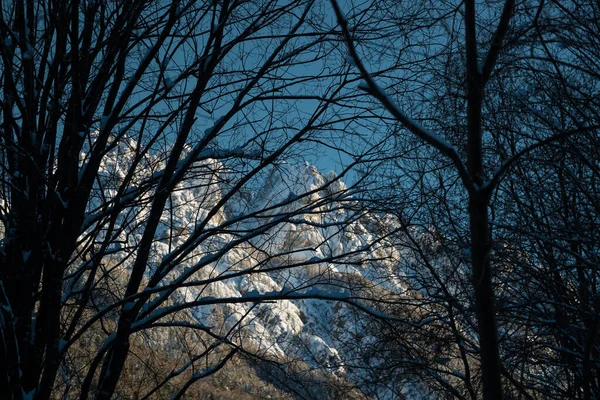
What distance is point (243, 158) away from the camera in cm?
396

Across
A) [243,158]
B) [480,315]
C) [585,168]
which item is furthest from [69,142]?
[585,168]

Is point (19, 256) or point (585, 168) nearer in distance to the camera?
point (19, 256)

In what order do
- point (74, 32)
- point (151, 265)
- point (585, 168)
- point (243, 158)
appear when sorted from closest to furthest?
point (74, 32)
point (243, 158)
point (151, 265)
point (585, 168)

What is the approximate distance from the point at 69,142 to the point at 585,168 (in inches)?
160

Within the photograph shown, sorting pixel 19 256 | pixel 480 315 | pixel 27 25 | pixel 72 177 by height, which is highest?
pixel 27 25

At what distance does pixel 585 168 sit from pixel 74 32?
4.09 meters

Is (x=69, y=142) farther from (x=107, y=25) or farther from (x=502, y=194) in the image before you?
(x=502, y=194)

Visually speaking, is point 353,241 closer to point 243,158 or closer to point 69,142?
point 243,158

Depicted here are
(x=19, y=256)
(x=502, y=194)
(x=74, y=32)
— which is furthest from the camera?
(x=502, y=194)

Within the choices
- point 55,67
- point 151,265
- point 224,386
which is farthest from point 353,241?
point 224,386

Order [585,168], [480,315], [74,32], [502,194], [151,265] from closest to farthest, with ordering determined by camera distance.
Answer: [480,315] → [74,32] → [151,265] → [585,168] → [502,194]

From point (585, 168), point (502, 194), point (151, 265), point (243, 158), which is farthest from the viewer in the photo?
point (502, 194)

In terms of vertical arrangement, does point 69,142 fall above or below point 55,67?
below

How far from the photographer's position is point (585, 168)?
478 centimetres
